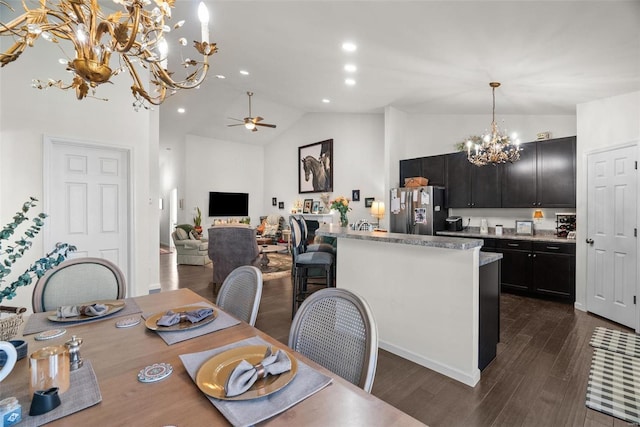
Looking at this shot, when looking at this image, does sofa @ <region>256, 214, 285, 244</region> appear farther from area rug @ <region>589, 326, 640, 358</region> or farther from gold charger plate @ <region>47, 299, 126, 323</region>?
gold charger plate @ <region>47, 299, 126, 323</region>

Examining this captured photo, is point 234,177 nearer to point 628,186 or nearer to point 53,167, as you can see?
point 53,167

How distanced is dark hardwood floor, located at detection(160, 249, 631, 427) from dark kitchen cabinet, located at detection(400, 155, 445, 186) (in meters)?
2.67

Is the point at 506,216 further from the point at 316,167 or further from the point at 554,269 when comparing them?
the point at 316,167

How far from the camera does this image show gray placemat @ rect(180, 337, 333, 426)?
763 mm

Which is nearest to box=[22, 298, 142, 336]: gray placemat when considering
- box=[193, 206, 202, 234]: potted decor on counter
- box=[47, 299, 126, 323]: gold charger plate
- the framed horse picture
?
box=[47, 299, 126, 323]: gold charger plate

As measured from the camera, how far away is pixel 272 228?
9.23 metres

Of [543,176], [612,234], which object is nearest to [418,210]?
[543,176]

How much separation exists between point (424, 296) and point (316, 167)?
6286 millimetres

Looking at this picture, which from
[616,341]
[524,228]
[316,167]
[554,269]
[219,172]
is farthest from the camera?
[219,172]

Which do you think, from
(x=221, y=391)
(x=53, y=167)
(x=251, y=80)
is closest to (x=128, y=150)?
(x=53, y=167)

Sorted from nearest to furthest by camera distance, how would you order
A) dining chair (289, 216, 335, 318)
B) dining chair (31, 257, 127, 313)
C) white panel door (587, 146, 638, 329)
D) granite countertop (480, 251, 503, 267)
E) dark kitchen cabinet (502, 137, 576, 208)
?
dining chair (31, 257, 127, 313)
granite countertop (480, 251, 503, 267)
white panel door (587, 146, 638, 329)
dining chair (289, 216, 335, 318)
dark kitchen cabinet (502, 137, 576, 208)

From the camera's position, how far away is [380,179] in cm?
691

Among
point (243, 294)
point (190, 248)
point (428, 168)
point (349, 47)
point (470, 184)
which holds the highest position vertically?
point (349, 47)

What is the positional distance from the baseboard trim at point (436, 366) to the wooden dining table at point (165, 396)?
178cm
